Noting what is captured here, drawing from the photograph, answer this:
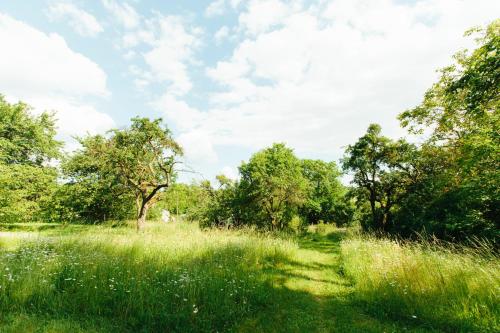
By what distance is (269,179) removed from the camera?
21125 mm

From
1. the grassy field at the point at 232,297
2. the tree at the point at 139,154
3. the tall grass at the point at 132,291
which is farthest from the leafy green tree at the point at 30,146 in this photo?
the grassy field at the point at 232,297

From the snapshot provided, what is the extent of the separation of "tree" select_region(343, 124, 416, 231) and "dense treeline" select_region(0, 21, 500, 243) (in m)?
0.09

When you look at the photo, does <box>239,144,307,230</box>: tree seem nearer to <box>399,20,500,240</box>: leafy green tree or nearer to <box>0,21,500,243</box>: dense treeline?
<box>0,21,500,243</box>: dense treeline

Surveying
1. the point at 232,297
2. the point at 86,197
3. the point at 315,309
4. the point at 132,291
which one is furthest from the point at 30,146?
the point at 315,309

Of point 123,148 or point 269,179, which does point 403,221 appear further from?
point 123,148

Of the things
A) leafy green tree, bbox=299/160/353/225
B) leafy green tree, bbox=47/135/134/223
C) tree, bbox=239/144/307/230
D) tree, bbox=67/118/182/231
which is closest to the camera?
tree, bbox=67/118/182/231

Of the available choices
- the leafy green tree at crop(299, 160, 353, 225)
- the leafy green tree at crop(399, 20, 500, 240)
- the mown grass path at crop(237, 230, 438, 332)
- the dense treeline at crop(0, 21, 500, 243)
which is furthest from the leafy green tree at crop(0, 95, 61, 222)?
the leafy green tree at crop(299, 160, 353, 225)

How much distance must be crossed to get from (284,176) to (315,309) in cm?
1671

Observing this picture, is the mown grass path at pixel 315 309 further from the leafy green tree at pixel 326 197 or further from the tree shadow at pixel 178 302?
the leafy green tree at pixel 326 197

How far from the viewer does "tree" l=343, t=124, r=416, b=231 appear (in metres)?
21.1

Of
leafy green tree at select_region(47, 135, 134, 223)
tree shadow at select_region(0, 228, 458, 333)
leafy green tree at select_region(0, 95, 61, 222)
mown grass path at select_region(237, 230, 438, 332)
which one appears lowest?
mown grass path at select_region(237, 230, 438, 332)

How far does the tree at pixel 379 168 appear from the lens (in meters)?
21.1

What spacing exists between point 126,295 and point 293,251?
7484 millimetres

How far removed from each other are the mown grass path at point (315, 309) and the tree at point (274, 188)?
12.1m
